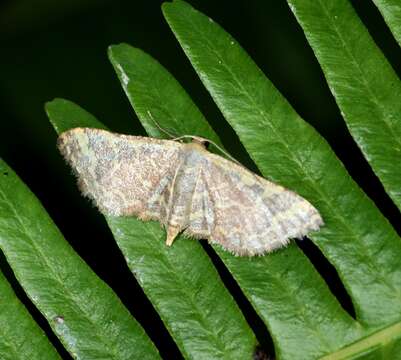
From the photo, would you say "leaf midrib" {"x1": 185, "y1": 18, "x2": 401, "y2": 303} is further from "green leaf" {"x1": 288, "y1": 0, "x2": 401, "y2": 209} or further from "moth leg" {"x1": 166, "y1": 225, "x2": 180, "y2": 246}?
"moth leg" {"x1": 166, "y1": 225, "x2": 180, "y2": 246}

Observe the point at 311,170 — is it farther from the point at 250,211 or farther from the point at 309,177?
the point at 250,211

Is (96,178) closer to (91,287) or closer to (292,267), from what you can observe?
(91,287)

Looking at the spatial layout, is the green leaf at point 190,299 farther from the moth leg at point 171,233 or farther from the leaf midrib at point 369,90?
the leaf midrib at point 369,90

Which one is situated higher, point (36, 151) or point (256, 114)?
point (256, 114)

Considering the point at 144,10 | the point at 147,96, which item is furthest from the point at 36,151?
the point at 147,96

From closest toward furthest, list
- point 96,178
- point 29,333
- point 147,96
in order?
point 29,333, point 147,96, point 96,178

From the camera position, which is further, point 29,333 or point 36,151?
point 36,151
